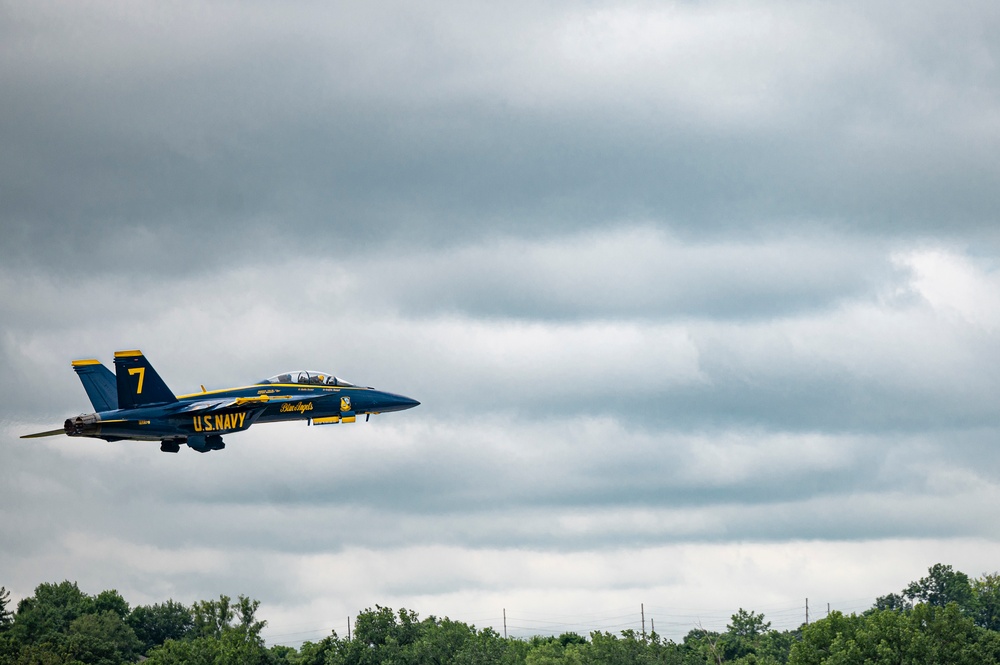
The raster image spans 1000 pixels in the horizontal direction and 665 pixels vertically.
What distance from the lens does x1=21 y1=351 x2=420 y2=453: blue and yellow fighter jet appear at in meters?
111

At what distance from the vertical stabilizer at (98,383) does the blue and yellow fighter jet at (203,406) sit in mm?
75

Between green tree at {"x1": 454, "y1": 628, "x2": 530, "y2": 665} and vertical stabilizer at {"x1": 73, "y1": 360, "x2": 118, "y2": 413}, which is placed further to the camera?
green tree at {"x1": 454, "y1": 628, "x2": 530, "y2": 665}

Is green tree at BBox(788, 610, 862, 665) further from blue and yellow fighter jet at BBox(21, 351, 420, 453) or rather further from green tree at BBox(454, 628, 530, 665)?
blue and yellow fighter jet at BBox(21, 351, 420, 453)

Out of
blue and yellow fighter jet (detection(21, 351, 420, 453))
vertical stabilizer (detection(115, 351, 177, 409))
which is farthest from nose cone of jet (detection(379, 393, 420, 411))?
vertical stabilizer (detection(115, 351, 177, 409))

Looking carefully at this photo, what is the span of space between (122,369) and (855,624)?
91.2m

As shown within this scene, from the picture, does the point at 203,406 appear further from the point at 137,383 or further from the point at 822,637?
the point at 822,637

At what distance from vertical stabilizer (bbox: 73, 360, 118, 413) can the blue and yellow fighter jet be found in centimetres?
8

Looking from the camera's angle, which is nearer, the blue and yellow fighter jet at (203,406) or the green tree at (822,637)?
the blue and yellow fighter jet at (203,406)

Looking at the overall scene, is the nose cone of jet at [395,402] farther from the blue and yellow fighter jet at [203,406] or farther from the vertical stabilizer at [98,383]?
the vertical stabilizer at [98,383]

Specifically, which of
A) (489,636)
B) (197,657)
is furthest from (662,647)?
(197,657)

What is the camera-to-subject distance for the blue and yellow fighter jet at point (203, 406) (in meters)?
111

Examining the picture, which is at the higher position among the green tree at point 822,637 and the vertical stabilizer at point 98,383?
the vertical stabilizer at point 98,383

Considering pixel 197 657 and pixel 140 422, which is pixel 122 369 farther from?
pixel 197 657

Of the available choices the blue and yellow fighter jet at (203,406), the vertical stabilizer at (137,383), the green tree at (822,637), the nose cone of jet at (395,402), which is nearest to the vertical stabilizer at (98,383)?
the blue and yellow fighter jet at (203,406)
